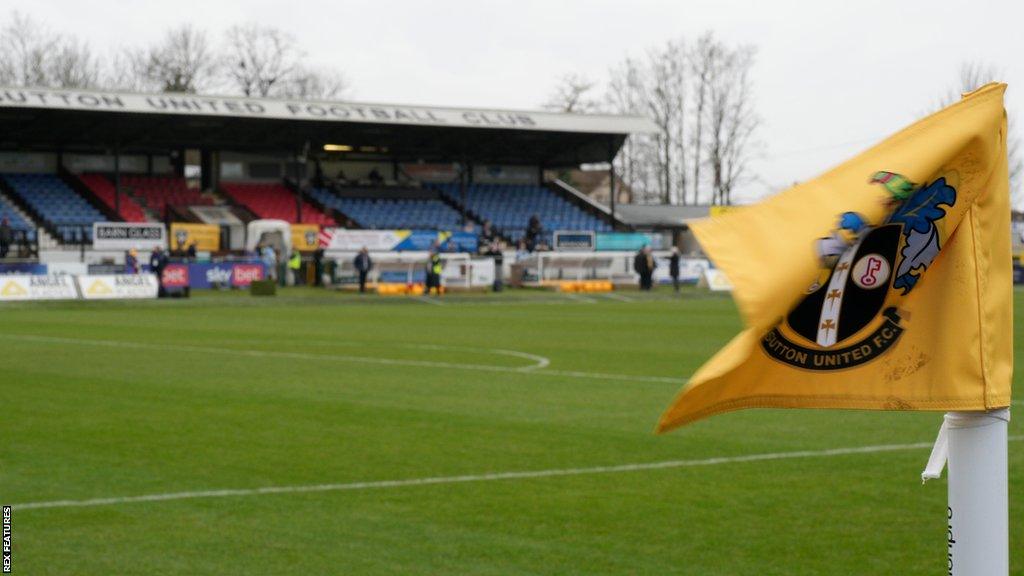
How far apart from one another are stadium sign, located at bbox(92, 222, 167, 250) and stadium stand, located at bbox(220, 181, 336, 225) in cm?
1301

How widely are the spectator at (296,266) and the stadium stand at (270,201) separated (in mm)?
9110

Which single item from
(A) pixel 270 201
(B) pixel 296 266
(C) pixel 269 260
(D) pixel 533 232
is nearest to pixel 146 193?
(A) pixel 270 201

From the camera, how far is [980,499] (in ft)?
9.82

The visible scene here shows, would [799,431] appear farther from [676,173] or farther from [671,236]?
[676,173]

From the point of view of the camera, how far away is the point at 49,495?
383 inches

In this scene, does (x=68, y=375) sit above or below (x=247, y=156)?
below

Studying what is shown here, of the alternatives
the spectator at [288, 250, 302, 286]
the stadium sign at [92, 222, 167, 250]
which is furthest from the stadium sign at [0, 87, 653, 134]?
the spectator at [288, 250, 302, 286]

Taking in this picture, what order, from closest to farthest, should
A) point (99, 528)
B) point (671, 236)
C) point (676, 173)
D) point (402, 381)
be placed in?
point (99, 528), point (402, 381), point (671, 236), point (676, 173)

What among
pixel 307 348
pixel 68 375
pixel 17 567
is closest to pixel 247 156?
pixel 307 348

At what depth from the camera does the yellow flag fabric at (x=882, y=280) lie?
2762mm

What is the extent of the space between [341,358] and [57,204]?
149ft

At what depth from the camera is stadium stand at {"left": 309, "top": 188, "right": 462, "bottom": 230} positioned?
235 ft

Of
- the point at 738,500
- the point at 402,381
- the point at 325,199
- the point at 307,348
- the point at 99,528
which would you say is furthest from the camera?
the point at 325,199

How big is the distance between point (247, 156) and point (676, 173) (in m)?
42.3
